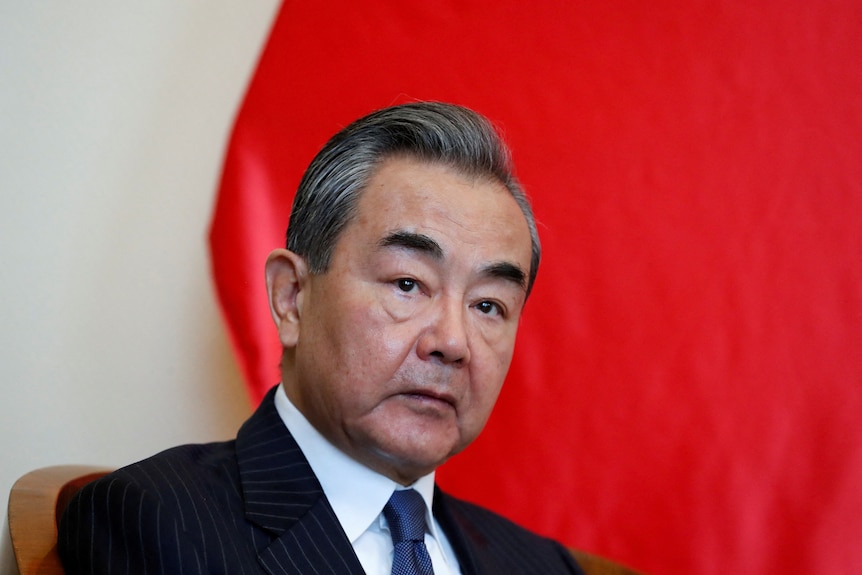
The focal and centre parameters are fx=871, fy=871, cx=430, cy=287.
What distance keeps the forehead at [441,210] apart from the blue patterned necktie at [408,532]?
0.42 m

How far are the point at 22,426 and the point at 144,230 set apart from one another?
47 centimetres

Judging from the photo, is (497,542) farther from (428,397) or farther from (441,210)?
(441,210)

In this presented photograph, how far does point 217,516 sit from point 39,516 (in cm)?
23

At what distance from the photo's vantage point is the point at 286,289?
1.48 m

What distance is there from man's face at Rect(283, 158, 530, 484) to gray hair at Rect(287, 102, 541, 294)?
0.02 m

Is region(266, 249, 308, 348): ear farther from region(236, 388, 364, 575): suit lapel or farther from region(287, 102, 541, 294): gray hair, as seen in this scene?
region(236, 388, 364, 575): suit lapel

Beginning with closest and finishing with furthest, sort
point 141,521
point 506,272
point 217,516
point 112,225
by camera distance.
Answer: point 141,521 → point 217,516 → point 506,272 → point 112,225

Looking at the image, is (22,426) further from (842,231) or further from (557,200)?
(842,231)

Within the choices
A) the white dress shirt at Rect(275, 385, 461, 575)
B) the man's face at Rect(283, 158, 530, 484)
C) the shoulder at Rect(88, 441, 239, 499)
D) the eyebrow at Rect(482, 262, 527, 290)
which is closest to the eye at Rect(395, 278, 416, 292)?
the man's face at Rect(283, 158, 530, 484)

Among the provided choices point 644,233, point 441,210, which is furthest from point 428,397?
point 644,233

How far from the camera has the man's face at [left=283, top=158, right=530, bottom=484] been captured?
135 cm

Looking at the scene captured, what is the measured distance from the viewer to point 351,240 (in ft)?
4.64

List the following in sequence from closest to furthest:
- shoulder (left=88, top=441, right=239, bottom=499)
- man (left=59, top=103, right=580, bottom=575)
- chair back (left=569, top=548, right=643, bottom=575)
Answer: shoulder (left=88, top=441, right=239, bottom=499) → man (left=59, top=103, right=580, bottom=575) → chair back (left=569, top=548, right=643, bottom=575)

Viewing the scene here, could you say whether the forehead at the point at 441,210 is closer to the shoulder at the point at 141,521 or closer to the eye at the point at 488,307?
the eye at the point at 488,307
